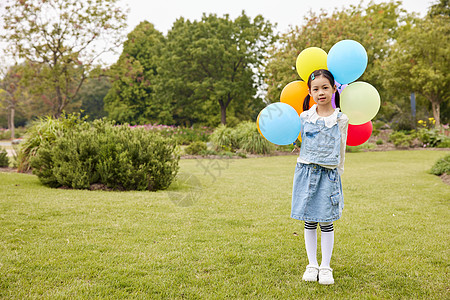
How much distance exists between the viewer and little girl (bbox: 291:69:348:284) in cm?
286

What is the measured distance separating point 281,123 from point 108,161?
4389 mm

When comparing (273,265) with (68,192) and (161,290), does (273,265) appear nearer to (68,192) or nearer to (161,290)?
(161,290)

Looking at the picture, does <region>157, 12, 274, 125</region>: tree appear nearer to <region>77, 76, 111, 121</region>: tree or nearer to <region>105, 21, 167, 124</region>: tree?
<region>105, 21, 167, 124</region>: tree

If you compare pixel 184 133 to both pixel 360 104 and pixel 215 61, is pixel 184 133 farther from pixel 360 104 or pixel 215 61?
pixel 360 104

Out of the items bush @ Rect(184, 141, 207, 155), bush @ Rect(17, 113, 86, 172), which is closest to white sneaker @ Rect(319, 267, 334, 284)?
bush @ Rect(17, 113, 86, 172)

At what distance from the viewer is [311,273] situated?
2.89 metres

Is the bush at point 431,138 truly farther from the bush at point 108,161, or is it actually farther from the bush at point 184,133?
the bush at point 108,161

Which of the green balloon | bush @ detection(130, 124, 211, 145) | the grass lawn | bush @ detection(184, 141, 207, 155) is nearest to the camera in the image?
the grass lawn

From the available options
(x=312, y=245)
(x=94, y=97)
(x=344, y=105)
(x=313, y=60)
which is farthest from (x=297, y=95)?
(x=94, y=97)

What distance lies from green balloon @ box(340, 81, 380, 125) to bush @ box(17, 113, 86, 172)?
279 inches

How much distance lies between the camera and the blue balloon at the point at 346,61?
3.06 m

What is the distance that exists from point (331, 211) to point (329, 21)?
2144cm

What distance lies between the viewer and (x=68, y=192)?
6.19m

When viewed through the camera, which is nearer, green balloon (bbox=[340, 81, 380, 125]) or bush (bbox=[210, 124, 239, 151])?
green balloon (bbox=[340, 81, 380, 125])
